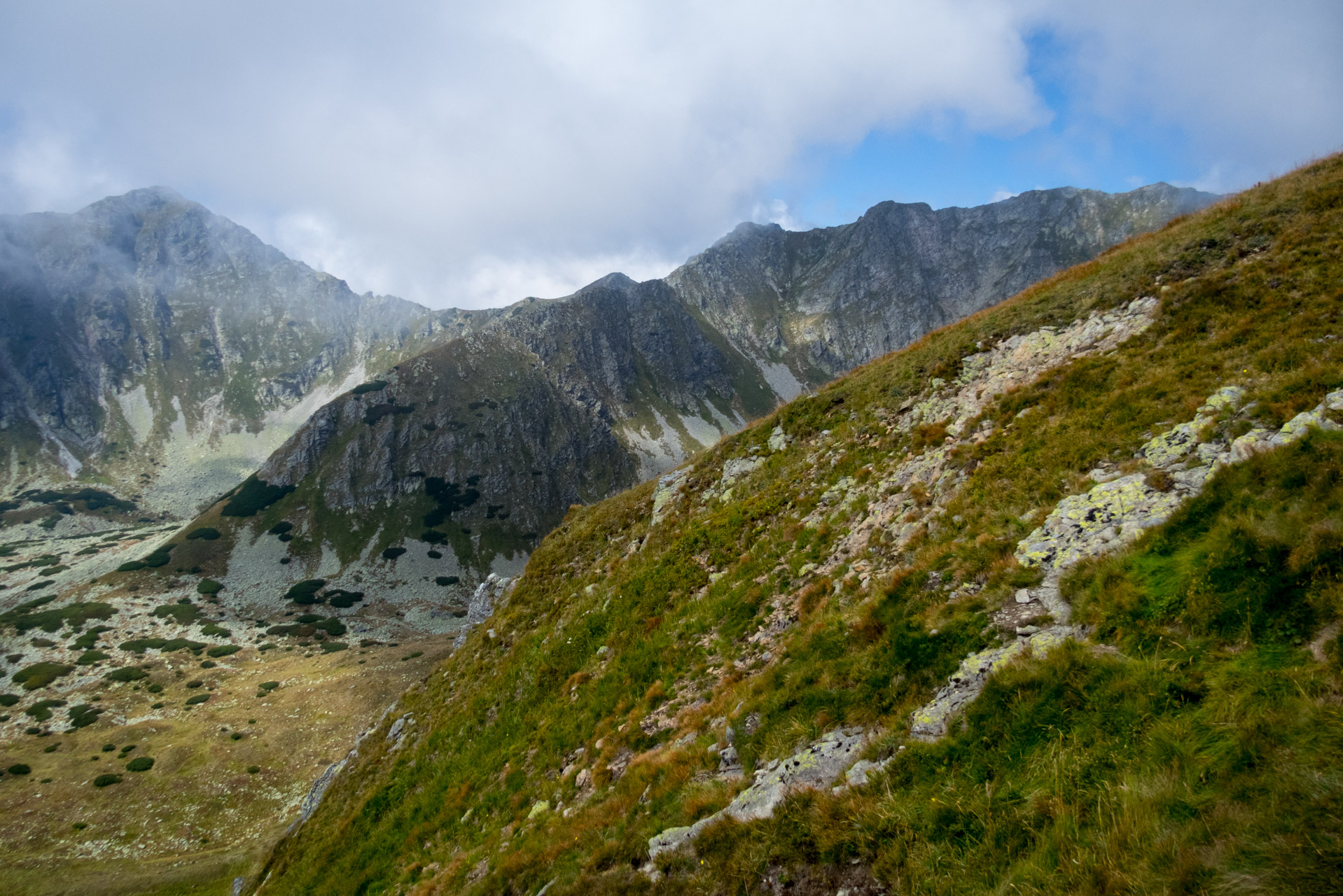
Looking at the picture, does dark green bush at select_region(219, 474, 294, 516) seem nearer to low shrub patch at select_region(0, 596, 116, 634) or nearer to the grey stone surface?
low shrub patch at select_region(0, 596, 116, 634)

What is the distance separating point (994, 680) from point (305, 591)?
139305mm

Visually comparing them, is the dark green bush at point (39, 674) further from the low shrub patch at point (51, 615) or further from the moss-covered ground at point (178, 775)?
the low shrub patch at point (51, 615)

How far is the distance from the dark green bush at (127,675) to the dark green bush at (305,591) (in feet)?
109

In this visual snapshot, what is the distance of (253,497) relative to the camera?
138125 millimetres

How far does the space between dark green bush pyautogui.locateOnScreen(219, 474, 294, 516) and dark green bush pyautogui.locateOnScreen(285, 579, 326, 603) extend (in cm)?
→ 3322

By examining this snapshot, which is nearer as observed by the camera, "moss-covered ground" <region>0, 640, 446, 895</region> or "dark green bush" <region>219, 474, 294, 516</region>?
"moss-covered ground" <region>0, 640, 446, 895</region>

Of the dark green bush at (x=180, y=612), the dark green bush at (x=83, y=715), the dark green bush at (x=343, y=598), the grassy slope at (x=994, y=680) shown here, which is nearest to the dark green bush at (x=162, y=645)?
the dark green bush at (x=180, y=612)

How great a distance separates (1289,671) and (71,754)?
93.1 m

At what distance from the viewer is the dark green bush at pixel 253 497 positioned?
436 feet

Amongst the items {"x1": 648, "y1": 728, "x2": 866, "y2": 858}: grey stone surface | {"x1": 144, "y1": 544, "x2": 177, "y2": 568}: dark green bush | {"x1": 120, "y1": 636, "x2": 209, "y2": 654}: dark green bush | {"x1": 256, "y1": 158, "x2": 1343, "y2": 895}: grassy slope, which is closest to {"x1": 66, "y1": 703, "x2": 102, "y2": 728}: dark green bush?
{"x1": 120, "y1": 636, "x2": 209, "y2": 654}: dark green bush

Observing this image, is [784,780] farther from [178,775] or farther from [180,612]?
[180,612]

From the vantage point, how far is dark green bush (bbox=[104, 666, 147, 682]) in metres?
73.9

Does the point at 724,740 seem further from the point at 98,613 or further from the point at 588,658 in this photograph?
the point at 98,613

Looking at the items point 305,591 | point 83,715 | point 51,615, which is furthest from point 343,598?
point 83,715
